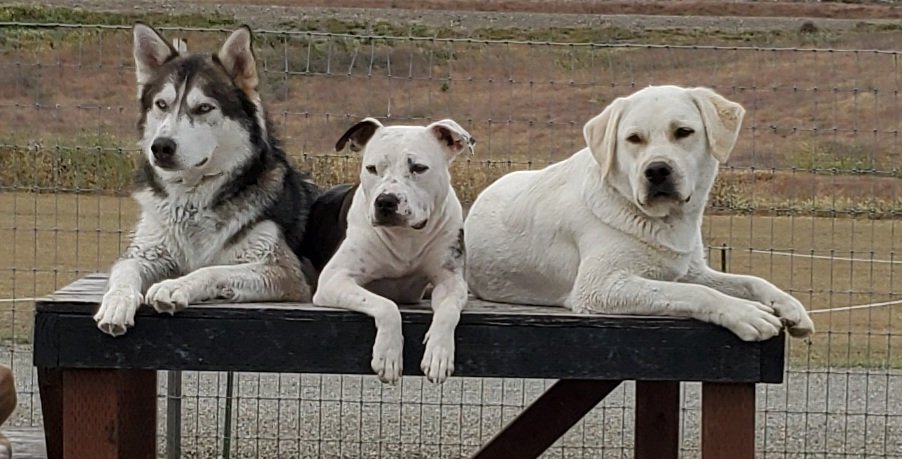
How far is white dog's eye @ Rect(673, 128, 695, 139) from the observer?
175 inches

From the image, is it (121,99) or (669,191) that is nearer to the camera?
(669,191)

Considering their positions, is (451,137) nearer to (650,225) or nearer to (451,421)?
(650,225)

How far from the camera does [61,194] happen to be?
7926mm

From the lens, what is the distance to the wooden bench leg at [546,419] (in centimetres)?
575

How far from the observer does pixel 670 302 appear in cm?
438

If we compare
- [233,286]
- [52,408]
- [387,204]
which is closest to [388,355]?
[387,204]

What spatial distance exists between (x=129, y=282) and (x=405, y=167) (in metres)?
0.89

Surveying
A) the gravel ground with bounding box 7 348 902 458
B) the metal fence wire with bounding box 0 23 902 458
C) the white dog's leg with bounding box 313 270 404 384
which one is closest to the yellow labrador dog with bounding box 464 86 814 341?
the white dog's leg with bounding box 313 270 404 384

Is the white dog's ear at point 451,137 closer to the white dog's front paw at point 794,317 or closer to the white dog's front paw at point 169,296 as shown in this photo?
the white dog's front paw at point 169,296

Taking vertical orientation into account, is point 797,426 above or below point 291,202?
below

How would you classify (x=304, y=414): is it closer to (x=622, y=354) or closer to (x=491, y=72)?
(x=491, y=72)

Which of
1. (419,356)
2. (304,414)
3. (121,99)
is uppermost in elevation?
(121,99)

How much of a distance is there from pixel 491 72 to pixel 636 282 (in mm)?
4544

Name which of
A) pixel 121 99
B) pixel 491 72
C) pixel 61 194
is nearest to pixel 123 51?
pixel 121 99
